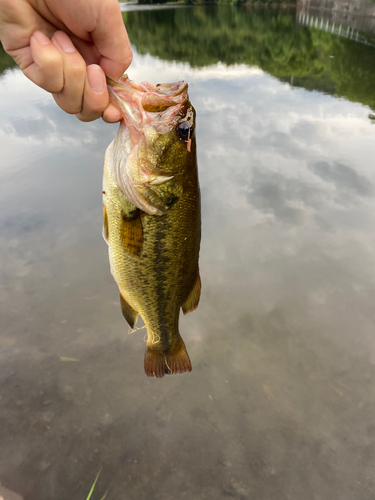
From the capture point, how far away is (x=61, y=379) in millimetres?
3414

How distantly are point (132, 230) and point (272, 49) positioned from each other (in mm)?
25872

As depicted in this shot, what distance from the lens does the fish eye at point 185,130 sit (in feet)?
5.37

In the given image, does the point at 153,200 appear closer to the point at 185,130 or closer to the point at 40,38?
the point at 185,130

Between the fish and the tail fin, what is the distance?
24cm

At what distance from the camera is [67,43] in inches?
49.5

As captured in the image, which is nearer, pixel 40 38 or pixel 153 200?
pixel 40 38

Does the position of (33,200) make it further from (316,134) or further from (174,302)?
(316,134)

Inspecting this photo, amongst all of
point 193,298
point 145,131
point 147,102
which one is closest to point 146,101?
point 147,102

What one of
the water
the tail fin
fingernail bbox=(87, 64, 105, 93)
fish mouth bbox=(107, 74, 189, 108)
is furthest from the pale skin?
the water

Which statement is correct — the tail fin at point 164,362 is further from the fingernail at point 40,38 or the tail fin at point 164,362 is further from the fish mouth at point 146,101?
the fingernail at point 40,38

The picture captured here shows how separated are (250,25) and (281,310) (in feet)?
126

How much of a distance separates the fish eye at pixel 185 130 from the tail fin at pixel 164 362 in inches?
58.7

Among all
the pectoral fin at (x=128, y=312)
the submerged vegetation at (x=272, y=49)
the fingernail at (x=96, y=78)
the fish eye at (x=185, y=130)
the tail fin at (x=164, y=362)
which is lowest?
the submerged vegetation at (x=272, y=49)

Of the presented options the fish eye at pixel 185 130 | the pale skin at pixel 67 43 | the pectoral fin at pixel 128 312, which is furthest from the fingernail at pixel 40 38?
the pectoral fin at pixel 128 312
